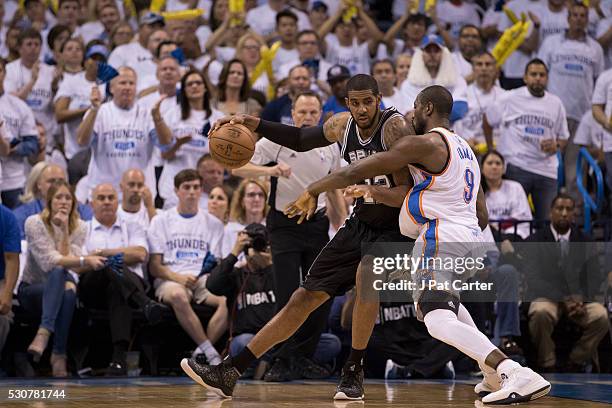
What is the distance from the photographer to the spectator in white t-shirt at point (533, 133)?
11445 millimetres

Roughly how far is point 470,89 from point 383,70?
1.27m

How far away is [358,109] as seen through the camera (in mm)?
6602

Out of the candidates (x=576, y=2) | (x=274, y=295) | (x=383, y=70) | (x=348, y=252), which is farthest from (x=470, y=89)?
(x=348, y=252)

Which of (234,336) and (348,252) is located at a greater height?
(348,252)

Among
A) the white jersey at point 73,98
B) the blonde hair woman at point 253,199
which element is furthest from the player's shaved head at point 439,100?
the white jersey at point 73,98

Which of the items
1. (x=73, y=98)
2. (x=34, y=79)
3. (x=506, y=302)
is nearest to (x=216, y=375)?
(x=506, y=302)

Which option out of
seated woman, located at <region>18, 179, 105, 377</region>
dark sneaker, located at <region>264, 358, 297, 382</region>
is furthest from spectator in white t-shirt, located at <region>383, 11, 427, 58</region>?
dark sneaker, located at <region>264, 358, 297, 382</region>

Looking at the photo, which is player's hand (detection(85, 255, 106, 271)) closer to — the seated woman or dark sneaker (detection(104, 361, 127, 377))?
the seated woman

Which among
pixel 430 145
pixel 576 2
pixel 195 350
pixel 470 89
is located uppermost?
pixel 576 2

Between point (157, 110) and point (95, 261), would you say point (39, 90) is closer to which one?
point (157, 110)

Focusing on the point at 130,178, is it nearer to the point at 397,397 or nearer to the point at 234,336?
the point at 234,336

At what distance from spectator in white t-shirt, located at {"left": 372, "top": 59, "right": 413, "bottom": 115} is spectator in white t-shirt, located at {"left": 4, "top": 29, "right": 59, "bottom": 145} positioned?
3.81 meters

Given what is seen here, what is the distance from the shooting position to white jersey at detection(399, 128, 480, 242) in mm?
6309

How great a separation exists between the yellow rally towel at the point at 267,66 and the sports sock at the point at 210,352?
4.11 m
